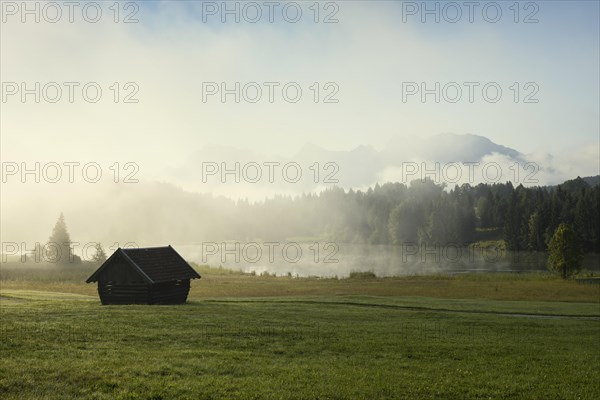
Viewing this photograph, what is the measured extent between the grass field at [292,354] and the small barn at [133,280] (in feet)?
18.5

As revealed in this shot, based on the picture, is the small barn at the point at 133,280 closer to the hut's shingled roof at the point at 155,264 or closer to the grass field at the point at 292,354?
the hut's shingled roof at the point at 155,264

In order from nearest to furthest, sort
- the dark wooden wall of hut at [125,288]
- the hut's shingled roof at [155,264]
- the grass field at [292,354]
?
the grass field at [292,354] < the dark wooden wall of hut at [125,288] < the hut's shingled roof at [155,264]

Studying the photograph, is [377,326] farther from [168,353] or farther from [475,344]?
[168,353]

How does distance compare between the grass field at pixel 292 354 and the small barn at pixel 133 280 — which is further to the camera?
the small barn at pixel 133 280

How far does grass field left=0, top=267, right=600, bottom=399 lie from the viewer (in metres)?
18.1

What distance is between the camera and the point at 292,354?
943 inches

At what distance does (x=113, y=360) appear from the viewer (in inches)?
804

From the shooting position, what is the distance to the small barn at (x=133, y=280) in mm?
43562

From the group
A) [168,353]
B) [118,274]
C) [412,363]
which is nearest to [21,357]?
[168,353]

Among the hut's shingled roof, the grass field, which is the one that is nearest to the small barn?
the hut's shingled roof

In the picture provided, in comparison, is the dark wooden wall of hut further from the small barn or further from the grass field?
the grass field

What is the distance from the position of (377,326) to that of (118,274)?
21946 millimetres

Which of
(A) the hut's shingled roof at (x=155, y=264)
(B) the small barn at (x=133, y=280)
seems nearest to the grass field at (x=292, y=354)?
(B) the small barn at (x=133, y=280)

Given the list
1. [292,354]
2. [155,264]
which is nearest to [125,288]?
[155,264]
